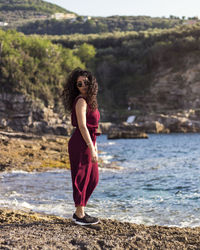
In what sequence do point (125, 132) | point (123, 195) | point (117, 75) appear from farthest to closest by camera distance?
1. point (117, 75)
2. point (125, 132)
3. point (123, 195)

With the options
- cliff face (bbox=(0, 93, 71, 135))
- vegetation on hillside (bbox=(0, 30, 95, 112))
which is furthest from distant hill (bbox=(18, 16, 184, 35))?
cliff face (bbox=(0, 93, 71, 135))

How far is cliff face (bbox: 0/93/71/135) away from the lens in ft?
179

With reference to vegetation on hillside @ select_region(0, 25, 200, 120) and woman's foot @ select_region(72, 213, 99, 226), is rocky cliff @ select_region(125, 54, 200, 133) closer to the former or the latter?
vegetation on hillside @ select_region(0, 25, 200, 120)

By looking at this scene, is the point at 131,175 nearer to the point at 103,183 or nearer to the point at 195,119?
the point at 103,183

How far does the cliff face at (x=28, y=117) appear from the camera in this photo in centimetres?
5462

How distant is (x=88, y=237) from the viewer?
458 cm

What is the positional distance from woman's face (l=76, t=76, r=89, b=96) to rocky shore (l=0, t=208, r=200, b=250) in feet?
6.24

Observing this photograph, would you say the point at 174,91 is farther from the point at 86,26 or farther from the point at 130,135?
the point at 86,26

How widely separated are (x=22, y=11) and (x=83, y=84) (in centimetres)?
16158

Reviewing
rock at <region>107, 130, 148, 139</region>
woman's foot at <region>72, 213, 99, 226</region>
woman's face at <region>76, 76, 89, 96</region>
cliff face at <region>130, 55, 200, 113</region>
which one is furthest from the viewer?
cliff face at <region>130, 55, 200, 113</region>

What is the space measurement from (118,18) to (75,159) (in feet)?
464

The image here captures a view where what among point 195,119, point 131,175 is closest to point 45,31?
point 195,119

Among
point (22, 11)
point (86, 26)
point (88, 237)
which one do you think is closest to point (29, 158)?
point (88, 237)

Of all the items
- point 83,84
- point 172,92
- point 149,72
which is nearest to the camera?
point 83,84
